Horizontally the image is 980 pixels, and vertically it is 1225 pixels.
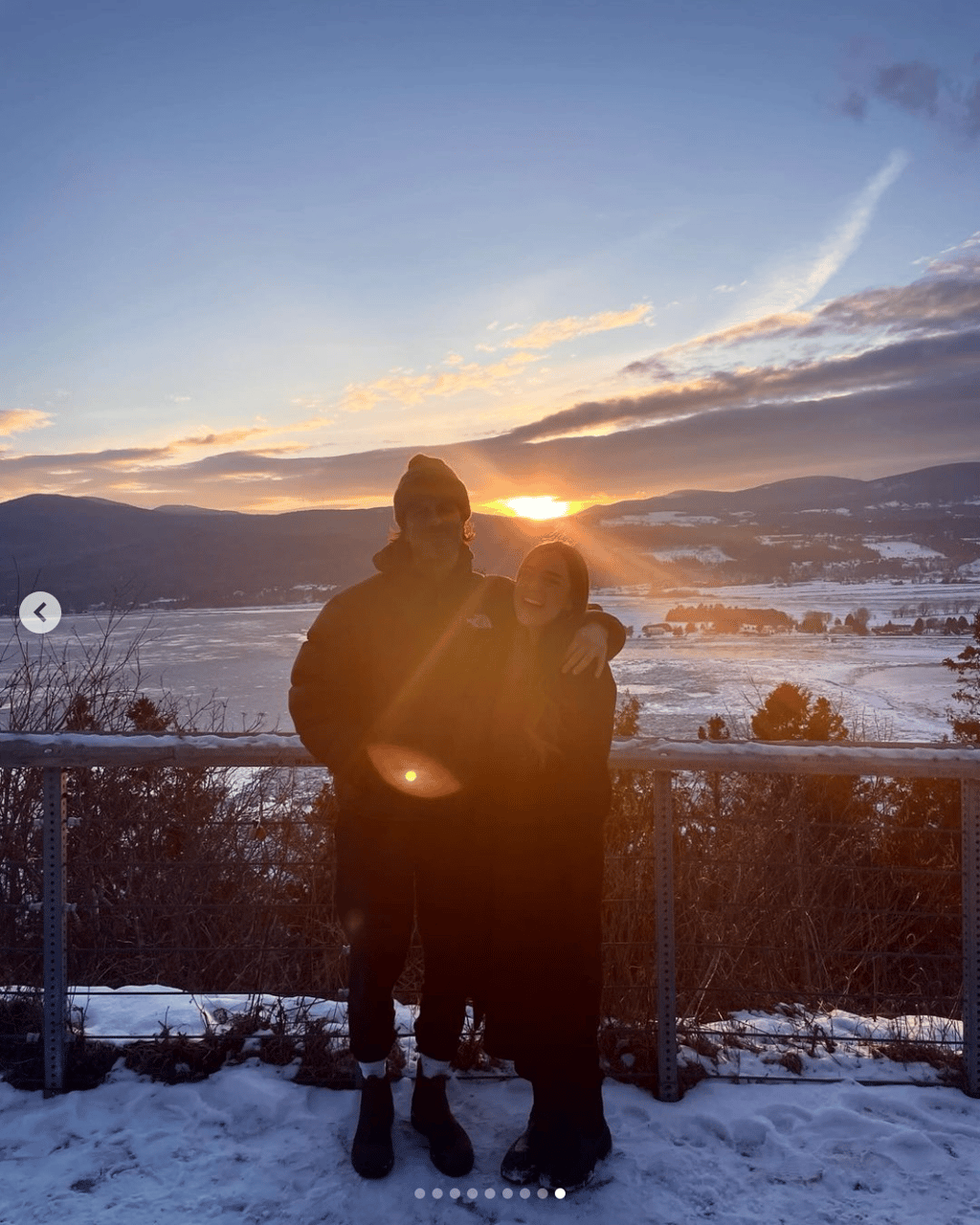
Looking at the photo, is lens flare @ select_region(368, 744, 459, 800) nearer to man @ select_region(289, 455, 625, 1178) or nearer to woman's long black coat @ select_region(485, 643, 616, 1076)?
man @ select_region(289, 455, 625, 1178)

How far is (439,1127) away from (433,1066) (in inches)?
7.1

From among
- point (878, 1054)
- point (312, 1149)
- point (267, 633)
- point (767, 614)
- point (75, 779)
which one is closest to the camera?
point (312, 1149)

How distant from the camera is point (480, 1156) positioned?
2.79m

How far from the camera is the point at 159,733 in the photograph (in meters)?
3.31

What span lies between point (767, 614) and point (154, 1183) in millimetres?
67731

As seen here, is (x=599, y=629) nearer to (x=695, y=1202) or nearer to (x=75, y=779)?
(x=695, y=1202)

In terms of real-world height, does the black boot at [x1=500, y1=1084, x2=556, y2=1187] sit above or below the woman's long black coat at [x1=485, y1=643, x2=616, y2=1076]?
below

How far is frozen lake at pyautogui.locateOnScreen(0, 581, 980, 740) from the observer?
24.1 metres

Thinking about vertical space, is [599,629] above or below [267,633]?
above

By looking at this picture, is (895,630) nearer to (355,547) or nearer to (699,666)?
(699,666)

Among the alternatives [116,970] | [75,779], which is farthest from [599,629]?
[116,970]

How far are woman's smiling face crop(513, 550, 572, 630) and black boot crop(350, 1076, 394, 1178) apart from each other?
157 cm

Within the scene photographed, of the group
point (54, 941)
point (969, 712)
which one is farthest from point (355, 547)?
point (54, 941)

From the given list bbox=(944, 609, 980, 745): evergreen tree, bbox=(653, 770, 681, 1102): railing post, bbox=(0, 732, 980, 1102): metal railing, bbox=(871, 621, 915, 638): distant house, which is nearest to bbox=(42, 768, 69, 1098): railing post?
bbox=(0, 732, 980, 1102): metal railing
